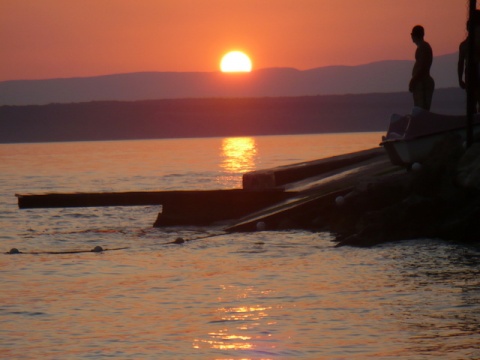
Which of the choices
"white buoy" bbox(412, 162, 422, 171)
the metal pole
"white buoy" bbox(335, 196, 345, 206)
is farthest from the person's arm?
"white buoy" bbox(335, 196, 345, 206)

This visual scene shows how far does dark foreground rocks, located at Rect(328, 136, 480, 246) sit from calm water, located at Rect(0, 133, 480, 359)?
308 mm

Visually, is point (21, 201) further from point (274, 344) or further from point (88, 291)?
point (274, 344)

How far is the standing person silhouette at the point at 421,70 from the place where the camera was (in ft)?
54.9

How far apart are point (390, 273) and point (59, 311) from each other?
4208 mm

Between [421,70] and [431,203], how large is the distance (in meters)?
2.41

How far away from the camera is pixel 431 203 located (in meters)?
15.5

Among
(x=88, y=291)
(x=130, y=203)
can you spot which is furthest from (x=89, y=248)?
(x=88, y=291)

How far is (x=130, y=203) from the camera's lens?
20094mm

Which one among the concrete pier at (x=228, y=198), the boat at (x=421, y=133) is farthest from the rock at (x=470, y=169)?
the concrete pier at (x=228, y=198)

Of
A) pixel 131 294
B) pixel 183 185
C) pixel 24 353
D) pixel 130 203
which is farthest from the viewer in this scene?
pixel 183 185

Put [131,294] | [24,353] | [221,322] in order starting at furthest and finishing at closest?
[131,294]
[221,322]
[24,353]

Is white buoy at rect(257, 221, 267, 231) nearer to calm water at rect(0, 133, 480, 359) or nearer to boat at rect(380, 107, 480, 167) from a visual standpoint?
calm water at rect(0, 133, 480, 359)

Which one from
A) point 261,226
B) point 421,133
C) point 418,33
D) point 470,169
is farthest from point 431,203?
point 261,226

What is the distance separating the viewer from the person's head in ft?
54.9
